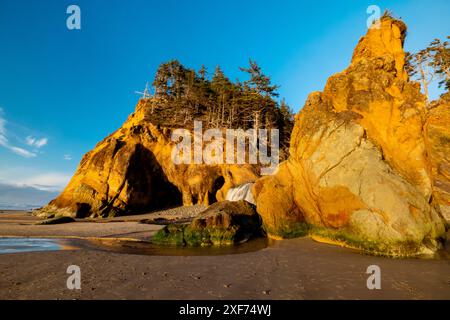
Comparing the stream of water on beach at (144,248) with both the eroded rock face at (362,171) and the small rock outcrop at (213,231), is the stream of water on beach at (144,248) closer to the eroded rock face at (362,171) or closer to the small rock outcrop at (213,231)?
the small rock outcrop at (213,231)

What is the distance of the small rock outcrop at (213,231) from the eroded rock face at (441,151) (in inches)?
549

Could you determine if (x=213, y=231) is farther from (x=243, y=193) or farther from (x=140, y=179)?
(x=140, y=179)

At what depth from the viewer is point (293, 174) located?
1544cm

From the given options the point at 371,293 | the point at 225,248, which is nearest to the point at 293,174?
the point at 225,248

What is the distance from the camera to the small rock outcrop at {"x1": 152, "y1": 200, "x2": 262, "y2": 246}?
44.2 ft

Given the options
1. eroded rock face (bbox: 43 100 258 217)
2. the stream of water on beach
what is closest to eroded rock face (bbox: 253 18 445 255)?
the stream of water on beach

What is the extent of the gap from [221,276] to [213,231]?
6.67 metres

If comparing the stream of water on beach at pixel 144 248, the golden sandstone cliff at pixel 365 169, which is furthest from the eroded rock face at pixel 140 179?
the golden sandstone cliff at pixel 365 169

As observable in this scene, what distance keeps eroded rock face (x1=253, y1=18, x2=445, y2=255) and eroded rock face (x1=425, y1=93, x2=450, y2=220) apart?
21.6 feet

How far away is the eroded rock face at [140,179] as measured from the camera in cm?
3041

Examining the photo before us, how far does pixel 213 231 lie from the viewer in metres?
13.7

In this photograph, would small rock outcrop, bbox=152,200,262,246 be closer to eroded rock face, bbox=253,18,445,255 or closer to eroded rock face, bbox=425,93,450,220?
eroded rock face, bbox=253,18,445,255

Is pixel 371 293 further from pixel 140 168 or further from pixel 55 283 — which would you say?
pixel 140 168
